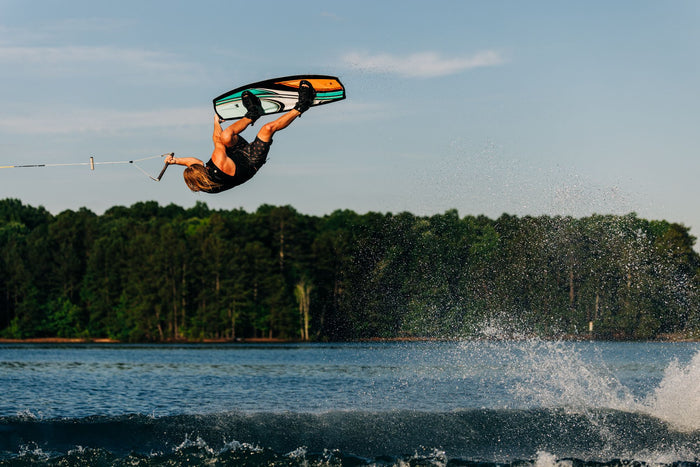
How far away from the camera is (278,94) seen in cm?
854

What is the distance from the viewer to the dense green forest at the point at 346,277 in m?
46.1

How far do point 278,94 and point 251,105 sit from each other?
0.67 m

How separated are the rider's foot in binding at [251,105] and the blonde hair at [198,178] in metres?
0.77

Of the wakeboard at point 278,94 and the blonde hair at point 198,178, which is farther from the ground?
the wakeboard at point 278,94

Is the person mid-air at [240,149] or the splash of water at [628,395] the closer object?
the person mid-air at [240,149]

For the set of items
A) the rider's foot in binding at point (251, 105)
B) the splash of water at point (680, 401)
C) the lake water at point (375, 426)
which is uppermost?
the rider's foot in binding at point (251, 105)

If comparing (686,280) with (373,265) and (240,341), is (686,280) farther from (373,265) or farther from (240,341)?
(240,341)

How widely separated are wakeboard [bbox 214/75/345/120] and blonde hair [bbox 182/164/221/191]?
796 millimetres

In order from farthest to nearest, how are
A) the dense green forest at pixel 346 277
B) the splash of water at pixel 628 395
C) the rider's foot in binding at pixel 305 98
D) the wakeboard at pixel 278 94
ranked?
1. the dense green forest at pixel 346 277
2. the splash of water at pixel 628 395
3. the wakeboard at pixel 278 94
4. the rider's foot in binding at pixel 305 98

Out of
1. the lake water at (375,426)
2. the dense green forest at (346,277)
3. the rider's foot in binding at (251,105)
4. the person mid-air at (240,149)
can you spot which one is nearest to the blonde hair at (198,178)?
the person mid-air at (240,149)

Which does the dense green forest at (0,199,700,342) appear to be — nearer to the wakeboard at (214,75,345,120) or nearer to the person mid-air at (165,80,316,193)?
the wakeboard at (214,75,345,120)

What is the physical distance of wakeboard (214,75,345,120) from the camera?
8.12m

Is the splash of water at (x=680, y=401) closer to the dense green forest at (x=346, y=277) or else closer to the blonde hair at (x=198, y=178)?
the blonde hair at (x=198, y=178)

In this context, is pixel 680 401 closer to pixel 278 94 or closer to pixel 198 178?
pixel 278 94
